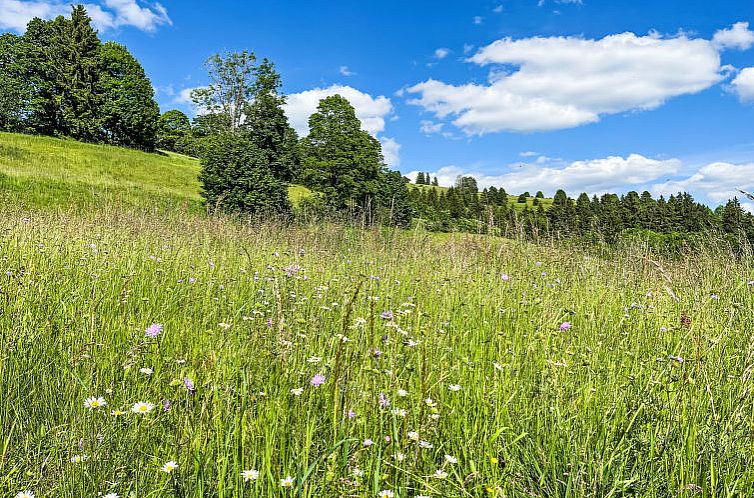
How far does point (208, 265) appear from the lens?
4988 mm

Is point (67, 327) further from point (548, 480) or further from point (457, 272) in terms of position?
point (457, 272)

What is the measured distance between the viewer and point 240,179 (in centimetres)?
1838

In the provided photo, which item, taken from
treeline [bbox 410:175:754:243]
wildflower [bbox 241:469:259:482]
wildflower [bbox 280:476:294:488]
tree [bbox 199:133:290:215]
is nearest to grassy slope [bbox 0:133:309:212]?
tree [bbox 199:133:290:215]

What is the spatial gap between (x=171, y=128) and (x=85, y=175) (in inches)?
1572

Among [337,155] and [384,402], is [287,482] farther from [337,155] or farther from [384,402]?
[337,155]

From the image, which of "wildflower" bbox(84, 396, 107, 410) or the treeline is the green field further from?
the treeline

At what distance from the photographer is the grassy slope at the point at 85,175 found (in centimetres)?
1683

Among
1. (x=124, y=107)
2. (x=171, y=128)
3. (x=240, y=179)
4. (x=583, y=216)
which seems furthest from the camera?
(x=171, y=128)

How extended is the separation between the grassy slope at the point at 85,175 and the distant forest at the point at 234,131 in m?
2.36

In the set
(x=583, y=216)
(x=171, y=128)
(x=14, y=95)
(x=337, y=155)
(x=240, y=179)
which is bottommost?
(x=240, y=179)

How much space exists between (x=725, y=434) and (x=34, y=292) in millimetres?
4230

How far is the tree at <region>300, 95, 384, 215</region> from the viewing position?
25.0m

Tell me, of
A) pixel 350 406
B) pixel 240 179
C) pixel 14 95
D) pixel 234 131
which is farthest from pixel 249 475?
pixel 14 95

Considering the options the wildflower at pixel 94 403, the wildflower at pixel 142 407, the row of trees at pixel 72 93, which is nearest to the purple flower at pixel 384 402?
the wildflower at pixel 142 407
